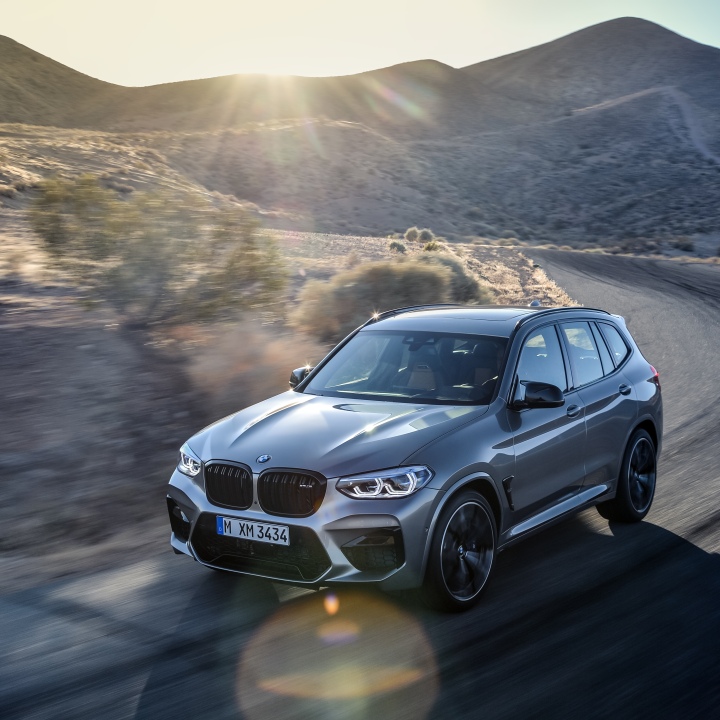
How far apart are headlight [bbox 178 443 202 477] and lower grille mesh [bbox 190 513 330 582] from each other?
1.00ft

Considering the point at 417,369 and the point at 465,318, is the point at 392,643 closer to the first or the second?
the point at 417,369

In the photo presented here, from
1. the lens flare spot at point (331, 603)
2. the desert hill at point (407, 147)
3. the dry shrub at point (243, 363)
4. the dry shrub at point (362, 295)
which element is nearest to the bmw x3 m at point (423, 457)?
the lens flare spot at point (331, 603)

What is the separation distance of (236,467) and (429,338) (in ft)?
6.00

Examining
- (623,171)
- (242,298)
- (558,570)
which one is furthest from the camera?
(623,171)

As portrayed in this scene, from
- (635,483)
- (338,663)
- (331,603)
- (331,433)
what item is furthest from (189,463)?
(635,483)

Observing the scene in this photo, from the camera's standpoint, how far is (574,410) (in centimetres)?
642

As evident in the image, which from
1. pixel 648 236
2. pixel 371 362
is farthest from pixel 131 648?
pixel 648 236

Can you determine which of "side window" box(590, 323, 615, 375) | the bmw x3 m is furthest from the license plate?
"side window" box(590, 323, 615, 375)

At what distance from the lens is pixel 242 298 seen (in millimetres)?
13875

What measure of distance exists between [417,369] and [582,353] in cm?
142

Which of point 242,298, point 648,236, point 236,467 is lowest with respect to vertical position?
point 648,236

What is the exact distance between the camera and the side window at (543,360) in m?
6.27

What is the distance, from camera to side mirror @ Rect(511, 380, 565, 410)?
5816 mm

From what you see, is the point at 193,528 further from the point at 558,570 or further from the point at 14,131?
the point at 14,131
